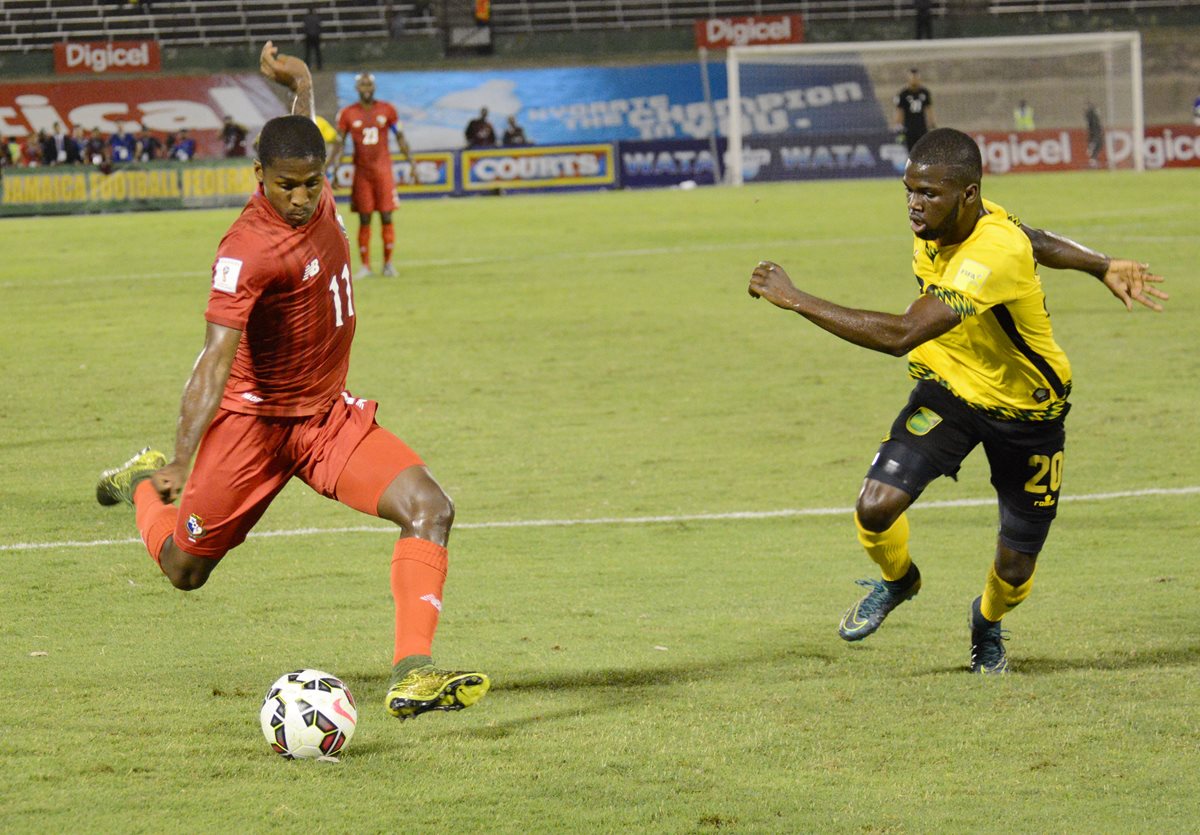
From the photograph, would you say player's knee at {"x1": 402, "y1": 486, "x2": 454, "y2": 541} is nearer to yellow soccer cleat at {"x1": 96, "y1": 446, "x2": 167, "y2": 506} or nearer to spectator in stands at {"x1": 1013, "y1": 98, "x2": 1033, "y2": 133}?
yellow soccer cleat at {"x1": 96, "y1": 446, "x2": 167, "y2": 506}

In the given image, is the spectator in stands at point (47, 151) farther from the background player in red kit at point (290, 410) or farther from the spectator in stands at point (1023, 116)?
the background player in red kit at point (290, 410)

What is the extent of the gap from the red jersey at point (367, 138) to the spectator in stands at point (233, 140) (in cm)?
2157

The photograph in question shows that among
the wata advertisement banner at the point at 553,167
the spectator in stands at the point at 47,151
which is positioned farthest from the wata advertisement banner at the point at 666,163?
the spectator in stands at the point at 47,151

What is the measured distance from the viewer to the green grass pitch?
468 centimetres

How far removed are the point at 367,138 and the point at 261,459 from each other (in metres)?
14.2

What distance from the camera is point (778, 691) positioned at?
18.9 ft

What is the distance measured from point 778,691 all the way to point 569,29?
137ft

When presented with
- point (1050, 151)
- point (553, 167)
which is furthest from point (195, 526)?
point (1050, 151)

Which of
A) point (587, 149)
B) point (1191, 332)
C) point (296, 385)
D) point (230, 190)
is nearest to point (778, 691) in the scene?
point (296, 385)

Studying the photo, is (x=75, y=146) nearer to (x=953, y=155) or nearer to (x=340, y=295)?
(x=340, y=295)

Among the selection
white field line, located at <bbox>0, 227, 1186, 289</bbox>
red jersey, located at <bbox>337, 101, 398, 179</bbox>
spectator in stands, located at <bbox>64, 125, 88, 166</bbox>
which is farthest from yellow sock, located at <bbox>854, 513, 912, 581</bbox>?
spectator in stands, located at <bbox>64, 125, 88, 166</bbox>

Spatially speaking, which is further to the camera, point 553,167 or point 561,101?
point 561,101

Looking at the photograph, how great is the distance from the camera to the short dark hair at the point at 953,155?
18.6ft

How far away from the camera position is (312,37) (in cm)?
4262
